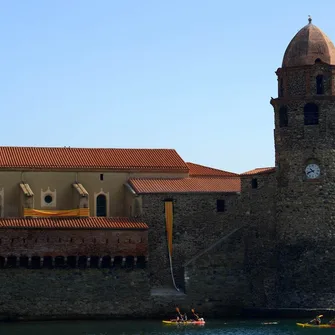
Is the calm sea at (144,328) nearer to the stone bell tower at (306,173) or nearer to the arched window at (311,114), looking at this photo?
the stone bell tower at (306,173)

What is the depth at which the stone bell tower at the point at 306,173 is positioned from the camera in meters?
58.9

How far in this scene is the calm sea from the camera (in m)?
53.3

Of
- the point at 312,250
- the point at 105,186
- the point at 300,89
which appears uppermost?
the point at 300,89

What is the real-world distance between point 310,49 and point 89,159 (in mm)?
14940

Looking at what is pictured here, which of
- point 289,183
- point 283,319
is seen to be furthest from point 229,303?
point 289,183

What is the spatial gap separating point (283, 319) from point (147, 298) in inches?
284

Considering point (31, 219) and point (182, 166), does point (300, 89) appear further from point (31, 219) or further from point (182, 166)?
point (31, 219)

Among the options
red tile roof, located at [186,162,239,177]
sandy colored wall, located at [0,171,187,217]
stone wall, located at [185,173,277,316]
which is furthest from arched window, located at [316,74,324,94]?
sandy colored wall, located at [0,171,187,217]

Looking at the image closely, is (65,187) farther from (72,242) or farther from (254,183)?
(254,183)

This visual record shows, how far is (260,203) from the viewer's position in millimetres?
61188

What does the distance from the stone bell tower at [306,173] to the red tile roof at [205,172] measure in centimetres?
731

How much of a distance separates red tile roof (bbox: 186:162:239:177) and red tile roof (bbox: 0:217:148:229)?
7466 mm

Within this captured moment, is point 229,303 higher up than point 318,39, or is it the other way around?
point 318,39

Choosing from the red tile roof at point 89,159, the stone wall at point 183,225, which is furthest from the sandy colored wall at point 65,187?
the stone wall at point 183,225
